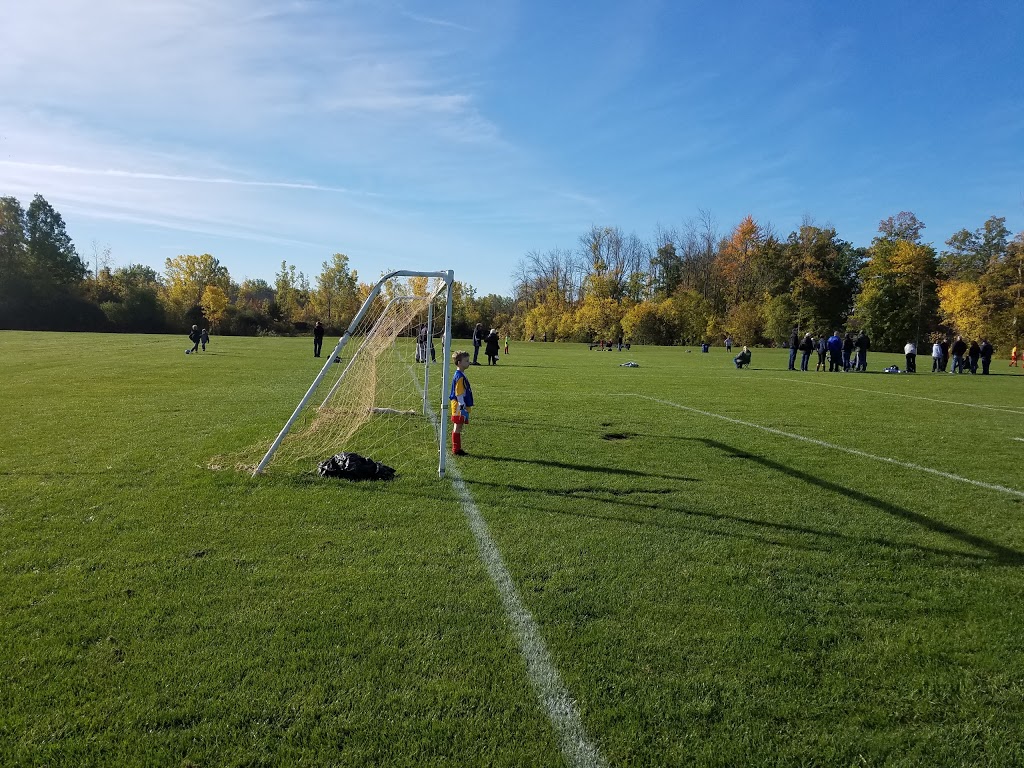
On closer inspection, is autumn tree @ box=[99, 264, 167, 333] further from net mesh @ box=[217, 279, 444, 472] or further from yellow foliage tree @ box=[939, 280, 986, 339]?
yellow foliage tree @ box=[939, 280, 986, 339]

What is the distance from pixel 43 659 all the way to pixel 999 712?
4.91 m

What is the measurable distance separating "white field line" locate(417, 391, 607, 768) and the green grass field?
6 cm

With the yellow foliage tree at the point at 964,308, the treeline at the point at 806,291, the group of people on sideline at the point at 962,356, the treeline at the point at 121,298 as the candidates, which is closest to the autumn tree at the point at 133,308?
the treeline at the point at 121,298

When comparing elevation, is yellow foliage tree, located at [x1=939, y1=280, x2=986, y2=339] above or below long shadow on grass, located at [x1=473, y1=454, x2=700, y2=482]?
above

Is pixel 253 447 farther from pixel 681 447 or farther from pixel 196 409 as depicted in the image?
pixel 681 447

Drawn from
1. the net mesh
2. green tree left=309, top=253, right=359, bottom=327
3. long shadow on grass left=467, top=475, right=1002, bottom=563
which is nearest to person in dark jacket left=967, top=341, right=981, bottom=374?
the net mesh

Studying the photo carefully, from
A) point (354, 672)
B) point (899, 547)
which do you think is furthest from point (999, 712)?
point (354, 672)

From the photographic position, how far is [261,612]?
142 inches

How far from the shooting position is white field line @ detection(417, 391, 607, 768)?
255cm

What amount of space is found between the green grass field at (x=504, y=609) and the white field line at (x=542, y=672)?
0.06 metres

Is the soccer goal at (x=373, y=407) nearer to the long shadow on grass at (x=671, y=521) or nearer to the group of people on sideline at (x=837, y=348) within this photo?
the long shadow on grass at (x=671, y=521)

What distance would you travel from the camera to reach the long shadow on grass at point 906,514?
192 inches

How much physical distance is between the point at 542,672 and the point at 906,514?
4.72 m

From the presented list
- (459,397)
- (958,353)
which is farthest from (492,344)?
(958,353)
